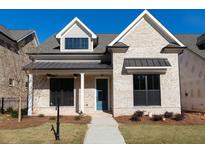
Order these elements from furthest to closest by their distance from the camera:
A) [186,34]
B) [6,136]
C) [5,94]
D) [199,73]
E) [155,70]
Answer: [186,34]
[5,94]
[199,73]
[155,70]
[6,136]

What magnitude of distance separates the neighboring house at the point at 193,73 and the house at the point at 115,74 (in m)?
4.42

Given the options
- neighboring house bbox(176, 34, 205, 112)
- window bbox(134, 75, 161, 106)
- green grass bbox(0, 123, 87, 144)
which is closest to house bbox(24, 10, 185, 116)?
window bbox(134, 75, 161, 106)

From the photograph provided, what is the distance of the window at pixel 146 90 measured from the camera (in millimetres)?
15980

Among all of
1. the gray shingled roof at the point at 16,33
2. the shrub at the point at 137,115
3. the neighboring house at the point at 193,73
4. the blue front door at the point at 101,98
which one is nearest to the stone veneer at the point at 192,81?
the neighboring house at the point at 193,73

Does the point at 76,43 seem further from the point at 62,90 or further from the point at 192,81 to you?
the point at 192,81

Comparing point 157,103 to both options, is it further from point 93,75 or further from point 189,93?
point 189,93

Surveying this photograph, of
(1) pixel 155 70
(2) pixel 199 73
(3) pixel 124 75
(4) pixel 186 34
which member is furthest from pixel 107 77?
(4) pixel 186 34

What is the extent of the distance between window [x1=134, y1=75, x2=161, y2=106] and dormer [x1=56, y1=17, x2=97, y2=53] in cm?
563

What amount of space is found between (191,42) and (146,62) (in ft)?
29.4

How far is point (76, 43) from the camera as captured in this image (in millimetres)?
19281

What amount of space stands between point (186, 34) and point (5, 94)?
2033cm

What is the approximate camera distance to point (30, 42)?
91.0 ft

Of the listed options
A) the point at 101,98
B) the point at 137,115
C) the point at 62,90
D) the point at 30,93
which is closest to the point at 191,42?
the point at 101,98
